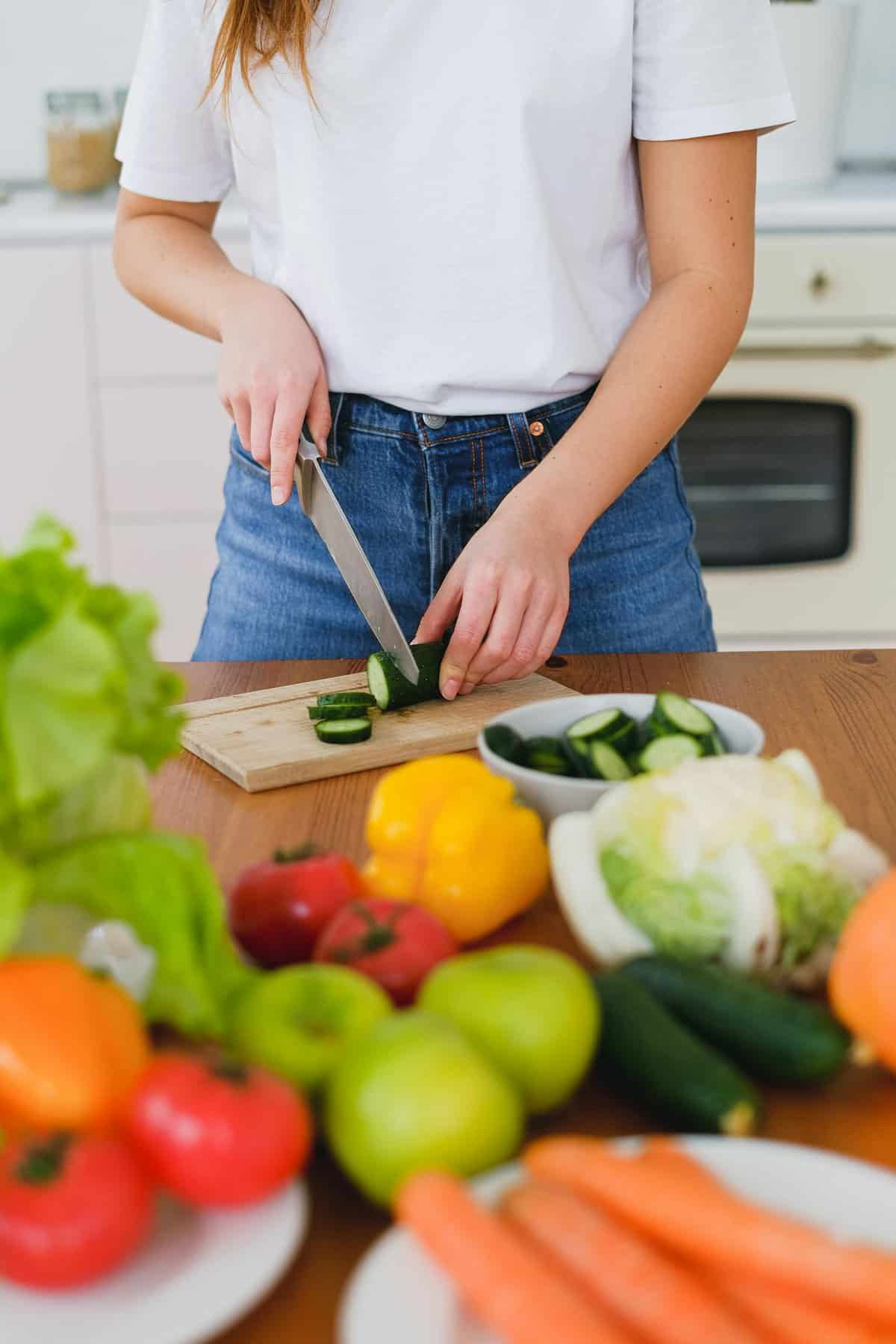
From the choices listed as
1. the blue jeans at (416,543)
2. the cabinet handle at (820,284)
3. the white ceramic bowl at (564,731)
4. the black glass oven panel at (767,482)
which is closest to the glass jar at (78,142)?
the black glass oven panel at (767,482)

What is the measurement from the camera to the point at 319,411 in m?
1.27

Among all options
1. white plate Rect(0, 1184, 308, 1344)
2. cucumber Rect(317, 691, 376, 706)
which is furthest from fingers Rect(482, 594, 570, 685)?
white plate Rect(0, 1184, 308, 1344)

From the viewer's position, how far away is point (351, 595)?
51.7 inches

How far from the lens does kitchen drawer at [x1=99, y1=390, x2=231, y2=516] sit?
2.69 meters

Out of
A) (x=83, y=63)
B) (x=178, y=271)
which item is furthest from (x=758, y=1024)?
(x=83, y=63)

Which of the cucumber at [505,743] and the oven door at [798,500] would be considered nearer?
the cucumber at [505,743]

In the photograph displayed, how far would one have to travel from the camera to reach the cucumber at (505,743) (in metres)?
0.87

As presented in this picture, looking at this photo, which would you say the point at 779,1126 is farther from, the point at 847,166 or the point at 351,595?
the point at 847,166

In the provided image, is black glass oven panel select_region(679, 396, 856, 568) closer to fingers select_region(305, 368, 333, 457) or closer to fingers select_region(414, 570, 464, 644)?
fingers select_region(305, 368, 333, 457)

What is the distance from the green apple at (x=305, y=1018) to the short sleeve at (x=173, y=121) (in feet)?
3.30

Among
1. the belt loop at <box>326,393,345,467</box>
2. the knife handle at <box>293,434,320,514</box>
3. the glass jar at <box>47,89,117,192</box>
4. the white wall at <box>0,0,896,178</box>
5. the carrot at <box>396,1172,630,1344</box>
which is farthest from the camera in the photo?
the white wall at <box>0,0,896,178</box>

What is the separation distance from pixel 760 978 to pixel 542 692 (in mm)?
546

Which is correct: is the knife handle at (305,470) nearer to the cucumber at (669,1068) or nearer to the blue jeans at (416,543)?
the blue jeans at (416,543)

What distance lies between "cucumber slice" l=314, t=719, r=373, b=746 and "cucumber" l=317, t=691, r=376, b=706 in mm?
36
